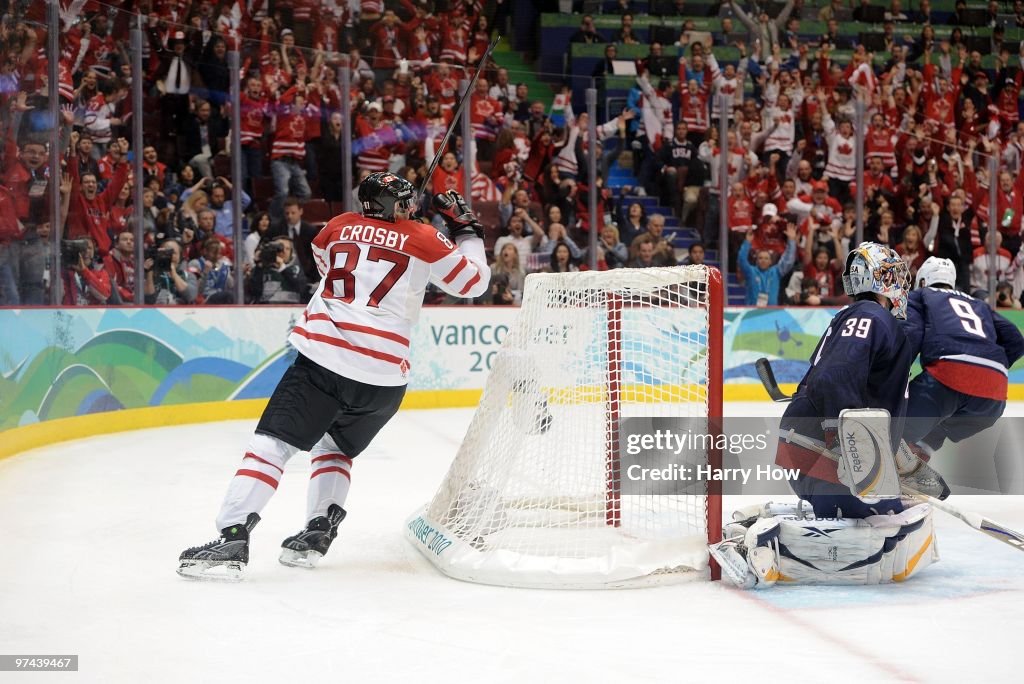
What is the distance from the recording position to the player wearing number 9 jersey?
2.84 m

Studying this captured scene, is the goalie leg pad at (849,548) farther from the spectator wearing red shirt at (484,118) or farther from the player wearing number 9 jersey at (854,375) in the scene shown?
the spectator wearing red shirt at (484,118)

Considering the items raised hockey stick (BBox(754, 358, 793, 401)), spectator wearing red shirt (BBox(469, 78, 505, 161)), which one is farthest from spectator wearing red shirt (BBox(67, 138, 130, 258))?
raised hockey stick (BBox(754, 358, 793, 401))

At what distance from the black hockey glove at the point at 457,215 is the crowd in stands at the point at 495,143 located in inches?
115

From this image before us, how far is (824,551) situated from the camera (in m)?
2.91

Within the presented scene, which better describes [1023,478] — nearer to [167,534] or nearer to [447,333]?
[167,534]

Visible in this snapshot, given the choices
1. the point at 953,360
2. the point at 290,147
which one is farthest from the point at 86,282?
the point at 953,360

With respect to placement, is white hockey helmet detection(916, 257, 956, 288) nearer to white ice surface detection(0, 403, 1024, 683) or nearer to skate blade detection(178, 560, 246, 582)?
white ice surface detection(0, 403, 1024, 683)

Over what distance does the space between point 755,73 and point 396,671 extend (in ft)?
26.7

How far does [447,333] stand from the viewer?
7766 mm

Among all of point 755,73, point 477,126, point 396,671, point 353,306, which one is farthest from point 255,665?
point 755,73

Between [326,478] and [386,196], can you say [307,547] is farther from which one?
[386,196]

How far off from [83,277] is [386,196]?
3.48 metres

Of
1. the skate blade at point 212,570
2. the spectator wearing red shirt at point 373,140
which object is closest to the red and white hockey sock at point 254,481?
the skate blade at point 212,570

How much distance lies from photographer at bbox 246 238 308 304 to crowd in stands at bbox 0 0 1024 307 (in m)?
0.01
